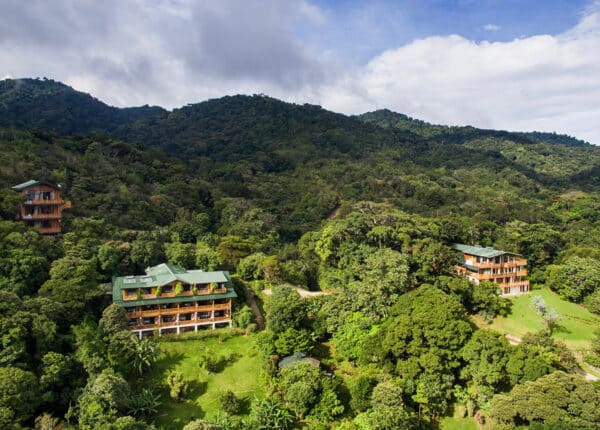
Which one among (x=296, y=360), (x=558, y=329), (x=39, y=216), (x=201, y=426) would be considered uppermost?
(x=39, y=216)

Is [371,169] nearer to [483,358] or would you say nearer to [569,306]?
[569,306]

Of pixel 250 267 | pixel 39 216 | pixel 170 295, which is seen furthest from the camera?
pixel 39 216

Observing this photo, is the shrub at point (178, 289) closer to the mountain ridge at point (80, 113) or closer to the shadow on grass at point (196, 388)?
the shadow on grass at point (196, 388)

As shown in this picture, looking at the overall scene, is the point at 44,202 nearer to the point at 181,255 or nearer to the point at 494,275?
the point at 181,255

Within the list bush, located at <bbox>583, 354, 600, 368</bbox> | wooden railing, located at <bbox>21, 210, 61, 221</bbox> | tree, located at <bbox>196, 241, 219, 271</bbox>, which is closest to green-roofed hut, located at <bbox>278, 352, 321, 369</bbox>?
tree, located at <bbox>196, 241, 219, 271</bbox>

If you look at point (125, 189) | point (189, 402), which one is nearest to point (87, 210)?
point (125, 189)

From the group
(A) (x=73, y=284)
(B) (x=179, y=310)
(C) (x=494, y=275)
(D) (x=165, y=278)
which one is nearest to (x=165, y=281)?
(D) (x=165, y=278)

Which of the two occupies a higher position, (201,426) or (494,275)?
(494,275)
